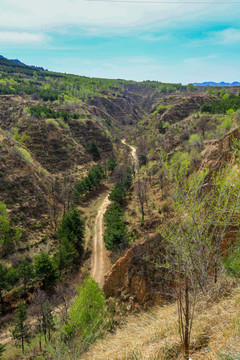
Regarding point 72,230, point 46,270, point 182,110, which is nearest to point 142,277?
point 46,270

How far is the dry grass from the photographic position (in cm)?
552

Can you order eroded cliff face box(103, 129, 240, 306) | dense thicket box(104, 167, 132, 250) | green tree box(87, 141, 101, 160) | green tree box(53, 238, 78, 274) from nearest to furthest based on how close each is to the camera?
1. eroded cliff face box(103, 129, 240, 306)
2. green tree box(53, 238, 78, 274)
3. dense thicket box(104, 167, 132, 250)
4. green tree box(87, 141, 101, 160)

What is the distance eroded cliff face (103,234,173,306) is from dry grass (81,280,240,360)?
11.4m

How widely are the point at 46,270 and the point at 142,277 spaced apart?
1477cm

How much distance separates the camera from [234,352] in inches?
194

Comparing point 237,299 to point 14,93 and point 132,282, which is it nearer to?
point 132,282

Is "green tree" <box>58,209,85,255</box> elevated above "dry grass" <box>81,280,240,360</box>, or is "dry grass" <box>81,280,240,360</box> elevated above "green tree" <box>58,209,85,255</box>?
"dry grass" <box>81,280,240,360</box>

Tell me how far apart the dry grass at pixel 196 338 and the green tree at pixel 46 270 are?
869 inches

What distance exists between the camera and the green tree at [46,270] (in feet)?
90.1

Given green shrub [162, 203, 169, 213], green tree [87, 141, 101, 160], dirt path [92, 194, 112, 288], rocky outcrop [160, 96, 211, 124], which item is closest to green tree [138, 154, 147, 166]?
green tree [87, 141, 101, 160]

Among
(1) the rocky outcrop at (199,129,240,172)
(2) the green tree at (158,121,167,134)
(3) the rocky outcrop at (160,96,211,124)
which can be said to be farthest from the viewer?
(3) the rocky outcrop at (160,96,211,124)

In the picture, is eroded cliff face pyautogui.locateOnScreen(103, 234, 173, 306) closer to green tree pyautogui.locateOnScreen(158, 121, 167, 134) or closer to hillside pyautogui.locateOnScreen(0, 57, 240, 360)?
hillside pyautogui.locateOnScreen(0, 57, 240, 360)

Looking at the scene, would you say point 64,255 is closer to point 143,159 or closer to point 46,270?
point 46,270

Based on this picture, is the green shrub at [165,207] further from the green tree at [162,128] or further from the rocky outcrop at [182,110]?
the rocky outcrop at [182,110]
